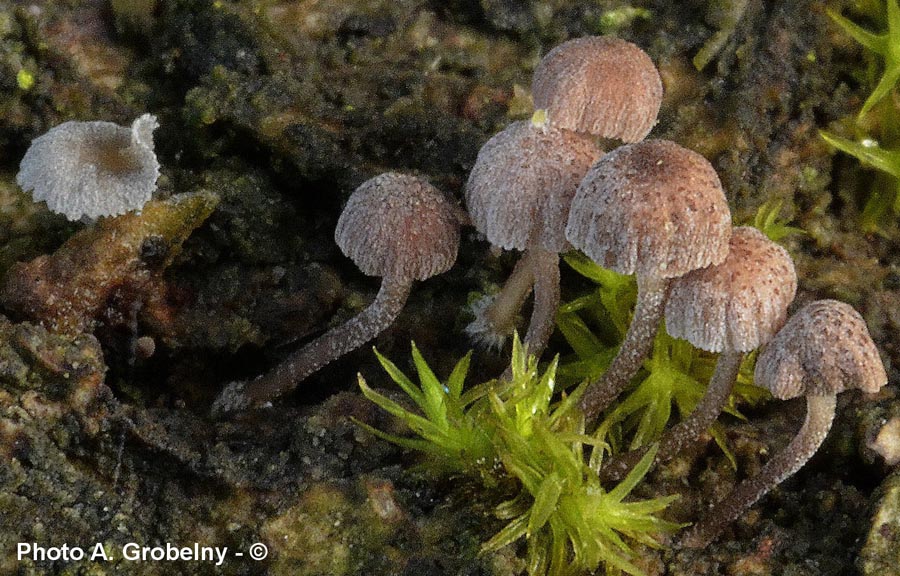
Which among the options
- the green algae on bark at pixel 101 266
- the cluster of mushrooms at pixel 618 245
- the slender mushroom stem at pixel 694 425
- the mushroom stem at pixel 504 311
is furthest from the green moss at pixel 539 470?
the green algae on bark at pixel 101 266

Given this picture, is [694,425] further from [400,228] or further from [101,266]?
[101,266]

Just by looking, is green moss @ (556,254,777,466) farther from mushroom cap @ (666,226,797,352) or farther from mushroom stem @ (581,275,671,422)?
mushroom cap @ (666,226,797,352)

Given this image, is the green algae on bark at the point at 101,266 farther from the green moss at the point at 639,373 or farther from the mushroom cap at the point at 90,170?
the green moss at the point at 639,373

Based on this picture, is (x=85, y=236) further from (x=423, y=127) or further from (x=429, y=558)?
(x=429, y=558)

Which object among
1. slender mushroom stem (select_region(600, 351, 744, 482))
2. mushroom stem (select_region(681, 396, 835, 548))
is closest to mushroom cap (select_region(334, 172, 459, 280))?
slender mushroom stem (select_region(600, 351, 744, 482))

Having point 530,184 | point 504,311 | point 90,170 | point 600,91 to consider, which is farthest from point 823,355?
point 90,170

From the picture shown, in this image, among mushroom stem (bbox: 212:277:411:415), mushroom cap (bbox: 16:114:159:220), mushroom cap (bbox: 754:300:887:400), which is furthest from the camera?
mushroom stem (bbox: 212:277:411:415)
